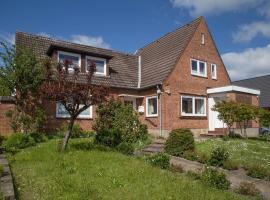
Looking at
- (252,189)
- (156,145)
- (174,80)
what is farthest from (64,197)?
(174,80)

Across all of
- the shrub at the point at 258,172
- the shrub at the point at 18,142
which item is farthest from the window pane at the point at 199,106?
A: the shrub at the point at 258,172

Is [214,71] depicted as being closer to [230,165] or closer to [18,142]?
[230,165]

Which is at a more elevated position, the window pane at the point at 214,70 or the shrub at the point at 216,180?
the window pane at the point at 214,70

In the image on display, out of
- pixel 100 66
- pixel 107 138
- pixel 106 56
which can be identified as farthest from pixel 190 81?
pixel 107 138

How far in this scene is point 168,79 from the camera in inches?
858

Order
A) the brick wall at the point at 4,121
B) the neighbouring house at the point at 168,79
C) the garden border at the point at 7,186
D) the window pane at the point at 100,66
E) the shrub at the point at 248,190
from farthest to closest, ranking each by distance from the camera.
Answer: the window pane at the point at 100,66 → the neighbouring house at the point at 168,79 → the brick wall at the point at 4,121 → the shrub at the point at 248,190 → the garden border at the point at 7,186

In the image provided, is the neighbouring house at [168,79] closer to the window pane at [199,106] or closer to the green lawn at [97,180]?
the window pane at [199,106]

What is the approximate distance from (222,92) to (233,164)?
1328cm

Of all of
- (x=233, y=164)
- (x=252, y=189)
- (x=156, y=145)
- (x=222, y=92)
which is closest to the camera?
(x=252, y=189)

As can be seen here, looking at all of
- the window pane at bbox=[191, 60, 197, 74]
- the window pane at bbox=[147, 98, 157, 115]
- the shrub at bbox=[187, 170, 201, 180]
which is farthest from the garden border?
the window pane at bbox=[191, 60, 197, 74]

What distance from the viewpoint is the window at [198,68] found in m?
23.9

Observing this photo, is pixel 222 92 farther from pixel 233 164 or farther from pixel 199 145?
pixel 233 164

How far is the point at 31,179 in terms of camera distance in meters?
8.35

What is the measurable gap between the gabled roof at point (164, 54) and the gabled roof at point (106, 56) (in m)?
1.10
